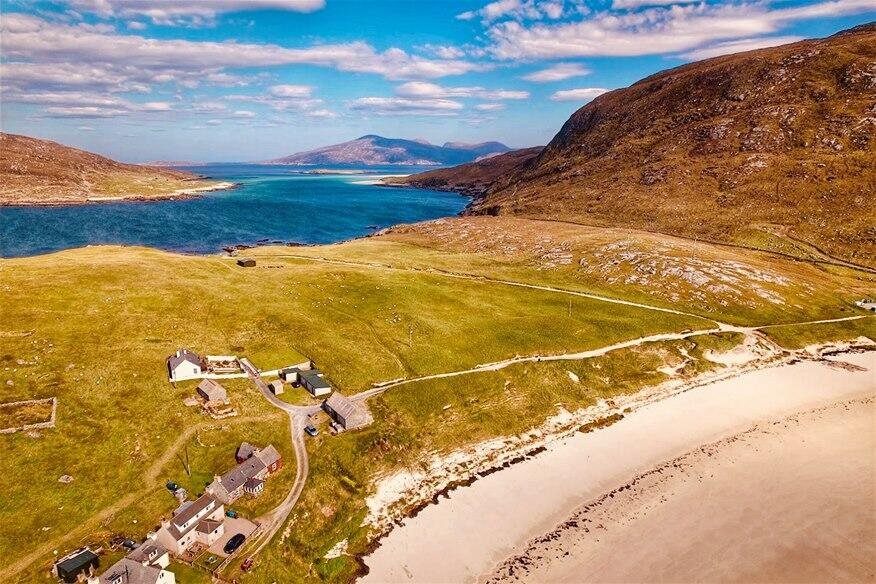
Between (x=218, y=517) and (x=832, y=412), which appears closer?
(x=218, y=517)

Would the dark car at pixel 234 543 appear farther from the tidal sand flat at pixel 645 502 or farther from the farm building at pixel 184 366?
the farm building at pixel 184 366

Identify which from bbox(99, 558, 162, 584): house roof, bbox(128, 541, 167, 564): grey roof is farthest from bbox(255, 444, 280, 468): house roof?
bbox(99, 558, 162, 584): house roof

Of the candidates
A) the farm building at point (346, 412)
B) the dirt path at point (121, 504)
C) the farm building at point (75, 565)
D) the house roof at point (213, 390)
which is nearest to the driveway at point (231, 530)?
the farm building at point (75, 565)

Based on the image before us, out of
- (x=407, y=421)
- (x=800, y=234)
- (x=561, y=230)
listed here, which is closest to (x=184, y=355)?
(x=407, y=421)

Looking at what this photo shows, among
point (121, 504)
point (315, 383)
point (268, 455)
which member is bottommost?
point (121, 504)

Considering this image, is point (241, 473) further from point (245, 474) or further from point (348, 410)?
point (348, 410)

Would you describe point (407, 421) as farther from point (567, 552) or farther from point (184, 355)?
point (184, 355)

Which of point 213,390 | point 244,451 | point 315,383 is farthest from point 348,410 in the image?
point 213,390
